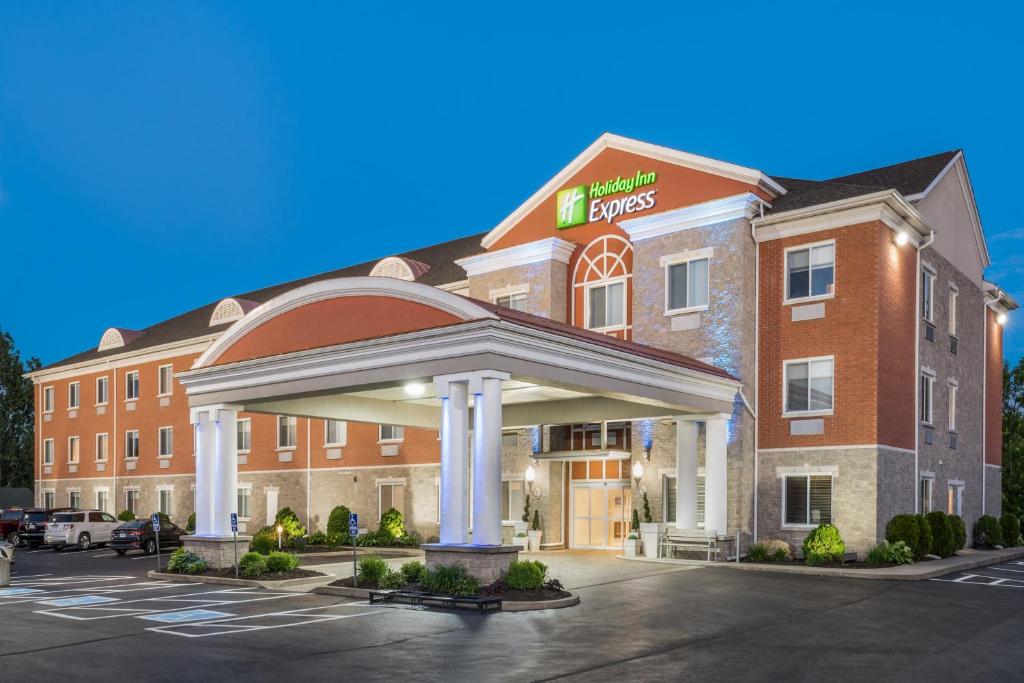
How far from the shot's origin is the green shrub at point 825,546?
84.0ft

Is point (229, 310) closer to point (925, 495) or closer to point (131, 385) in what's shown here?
point (131, 385)

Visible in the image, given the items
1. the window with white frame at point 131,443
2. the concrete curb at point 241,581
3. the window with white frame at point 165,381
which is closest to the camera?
the concrete curb at point 241,581

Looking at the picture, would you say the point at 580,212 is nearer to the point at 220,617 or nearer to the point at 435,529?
the point at 435,529

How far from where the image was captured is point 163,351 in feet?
163

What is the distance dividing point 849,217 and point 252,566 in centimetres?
1836

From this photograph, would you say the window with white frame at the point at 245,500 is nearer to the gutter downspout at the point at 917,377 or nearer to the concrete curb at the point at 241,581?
the concrete curb at the point at 241,581

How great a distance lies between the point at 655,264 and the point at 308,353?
12100 mm

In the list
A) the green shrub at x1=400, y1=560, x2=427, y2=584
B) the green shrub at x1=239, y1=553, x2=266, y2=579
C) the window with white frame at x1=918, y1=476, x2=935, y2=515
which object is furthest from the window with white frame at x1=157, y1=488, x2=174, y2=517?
the window with white frame at x1=918, y1=476, x2=935, y2=515

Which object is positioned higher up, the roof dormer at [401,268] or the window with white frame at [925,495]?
the roof dormer at [401,268]

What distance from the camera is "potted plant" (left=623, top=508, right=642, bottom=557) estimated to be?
1139 inches

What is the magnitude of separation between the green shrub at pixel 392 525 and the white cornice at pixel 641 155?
1078 cm

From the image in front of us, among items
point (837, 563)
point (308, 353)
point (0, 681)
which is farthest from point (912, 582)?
point (0, 681)

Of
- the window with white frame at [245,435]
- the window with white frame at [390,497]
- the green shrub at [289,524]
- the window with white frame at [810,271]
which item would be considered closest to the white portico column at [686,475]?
the window with white frame at [810,271]

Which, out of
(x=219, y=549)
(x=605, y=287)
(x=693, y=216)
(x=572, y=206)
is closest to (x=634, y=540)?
(x=605, y=287)
